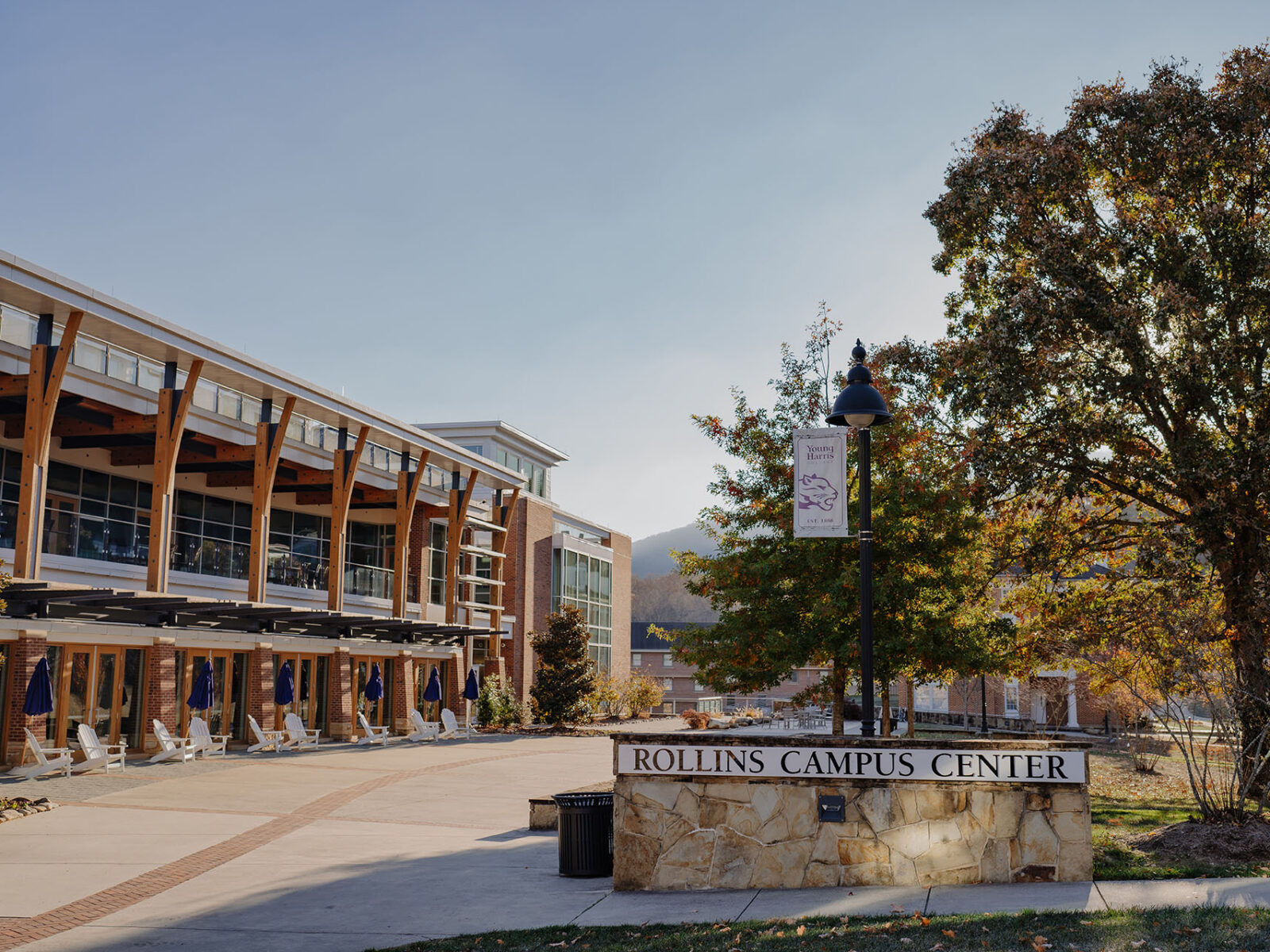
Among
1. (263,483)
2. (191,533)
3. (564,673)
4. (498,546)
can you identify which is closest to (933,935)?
(263,483)

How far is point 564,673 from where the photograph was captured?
3956 centimetres

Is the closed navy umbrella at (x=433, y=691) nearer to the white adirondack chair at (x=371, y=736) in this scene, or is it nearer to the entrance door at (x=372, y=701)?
the white adirondack chair at (x=371, y=736)

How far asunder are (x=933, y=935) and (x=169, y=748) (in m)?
20.2

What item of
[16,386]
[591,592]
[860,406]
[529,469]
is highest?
[529,469]

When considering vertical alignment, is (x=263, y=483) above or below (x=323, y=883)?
above

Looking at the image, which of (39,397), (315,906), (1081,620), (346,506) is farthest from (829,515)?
(346,506)

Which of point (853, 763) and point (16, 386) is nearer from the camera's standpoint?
point (853, 763)

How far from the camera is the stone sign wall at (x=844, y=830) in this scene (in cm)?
995

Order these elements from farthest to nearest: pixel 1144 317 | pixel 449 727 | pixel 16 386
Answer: pixel 449 727 → pixel 16 386 → pixel 1144 317

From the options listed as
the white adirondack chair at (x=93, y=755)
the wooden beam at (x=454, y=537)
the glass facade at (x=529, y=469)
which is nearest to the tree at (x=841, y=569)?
the white adirondack chair at (x=93, y=755)

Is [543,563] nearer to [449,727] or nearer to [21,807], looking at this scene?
[449,727]

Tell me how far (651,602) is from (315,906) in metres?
138

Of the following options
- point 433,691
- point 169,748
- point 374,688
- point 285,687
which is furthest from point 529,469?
point 169,748

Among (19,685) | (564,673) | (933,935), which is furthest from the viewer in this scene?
(564,673)
